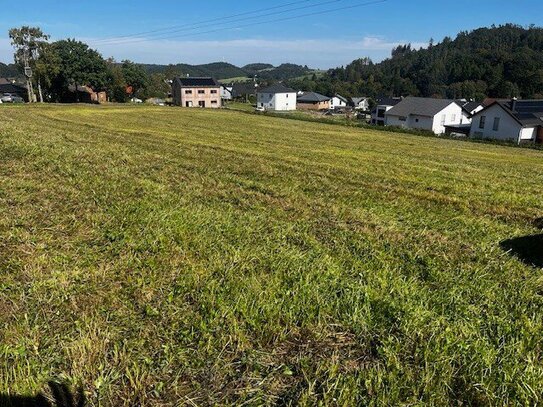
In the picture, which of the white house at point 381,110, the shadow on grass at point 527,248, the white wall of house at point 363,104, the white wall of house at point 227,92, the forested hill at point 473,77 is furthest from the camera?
the white wall of house at point 363,104

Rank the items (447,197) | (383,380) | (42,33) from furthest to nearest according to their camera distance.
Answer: (42,33) < (447,197) < (383,380)

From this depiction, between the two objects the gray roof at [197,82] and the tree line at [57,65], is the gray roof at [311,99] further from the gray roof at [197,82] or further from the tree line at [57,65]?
the tree line at [57,65]

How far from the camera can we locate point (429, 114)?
58.8m

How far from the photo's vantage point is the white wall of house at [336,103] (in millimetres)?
124113

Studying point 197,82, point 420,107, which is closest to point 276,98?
point 197,82

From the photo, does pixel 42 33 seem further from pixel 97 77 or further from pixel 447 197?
pixel 447 197

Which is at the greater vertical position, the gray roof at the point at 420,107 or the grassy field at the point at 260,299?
the gray roof at the point at 420,107

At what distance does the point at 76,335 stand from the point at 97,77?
66.8m

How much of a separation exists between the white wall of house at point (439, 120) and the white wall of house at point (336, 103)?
63452mm

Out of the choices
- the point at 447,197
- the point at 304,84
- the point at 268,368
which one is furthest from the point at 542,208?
the point at 304,84

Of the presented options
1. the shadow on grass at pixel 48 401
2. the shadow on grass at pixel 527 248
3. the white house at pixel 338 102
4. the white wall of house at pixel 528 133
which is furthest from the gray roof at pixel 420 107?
the shadow on grass at pixel 48 401

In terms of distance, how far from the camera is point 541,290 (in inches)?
163

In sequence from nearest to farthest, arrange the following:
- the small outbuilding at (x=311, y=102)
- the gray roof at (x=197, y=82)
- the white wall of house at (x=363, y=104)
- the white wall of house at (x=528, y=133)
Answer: the white wall of house at (x=528, y=133) → the gray roof at (x=197, y=82) → the small outbuilding at (x=311, y=102) → the white wall of house at (x=363, y=104)

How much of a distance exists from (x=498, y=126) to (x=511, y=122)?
71.5 inches
